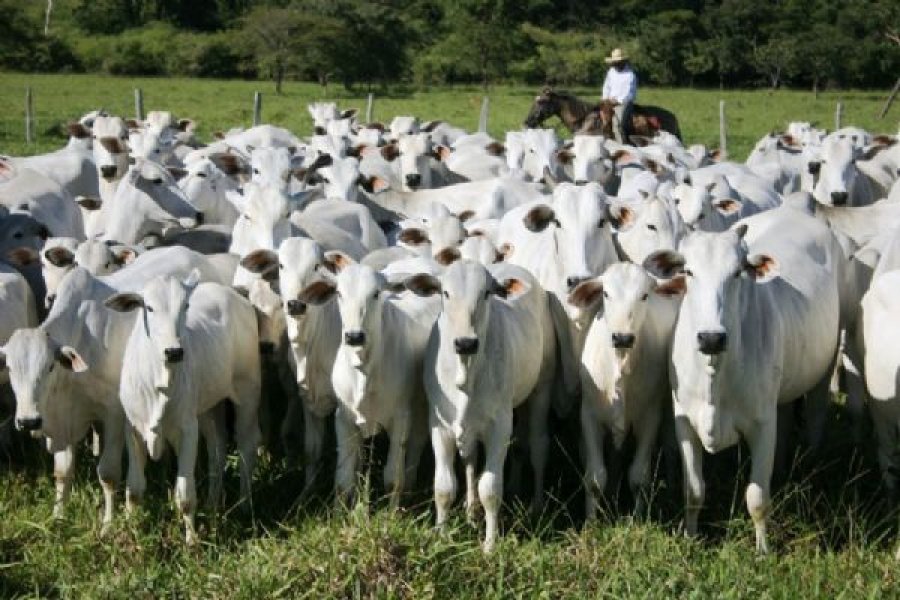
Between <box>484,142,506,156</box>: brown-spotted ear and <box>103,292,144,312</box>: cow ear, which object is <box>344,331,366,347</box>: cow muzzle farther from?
<box>484,142,506,156</box>: brown-spotted ear

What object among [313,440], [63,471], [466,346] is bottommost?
[63,471]

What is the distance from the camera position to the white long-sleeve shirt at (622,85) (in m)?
17.2

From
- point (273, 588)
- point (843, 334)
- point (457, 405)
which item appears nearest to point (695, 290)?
point (457, 405)

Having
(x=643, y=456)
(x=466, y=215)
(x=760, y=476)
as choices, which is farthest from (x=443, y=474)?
(x=466, y=215)

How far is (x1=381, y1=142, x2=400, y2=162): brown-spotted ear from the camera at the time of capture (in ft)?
41.7

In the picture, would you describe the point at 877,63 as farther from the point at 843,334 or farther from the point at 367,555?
the point at 367,555

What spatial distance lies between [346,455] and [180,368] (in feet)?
3.21

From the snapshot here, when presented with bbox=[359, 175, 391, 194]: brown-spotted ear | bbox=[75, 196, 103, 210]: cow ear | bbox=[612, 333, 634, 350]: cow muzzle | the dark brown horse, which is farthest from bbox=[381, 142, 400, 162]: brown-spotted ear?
bbox=[612, 333, 634, 350]: cow muzzle

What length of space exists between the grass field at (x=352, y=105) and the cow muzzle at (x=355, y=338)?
53.0 feet

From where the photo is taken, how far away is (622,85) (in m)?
17.2

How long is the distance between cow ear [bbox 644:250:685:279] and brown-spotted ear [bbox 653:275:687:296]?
0.07 meters

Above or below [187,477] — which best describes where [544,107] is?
above

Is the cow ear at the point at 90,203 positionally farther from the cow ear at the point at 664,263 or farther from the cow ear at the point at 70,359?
the cow ear at the point at 664,263

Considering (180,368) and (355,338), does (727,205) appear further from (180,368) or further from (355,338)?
(180,368)
